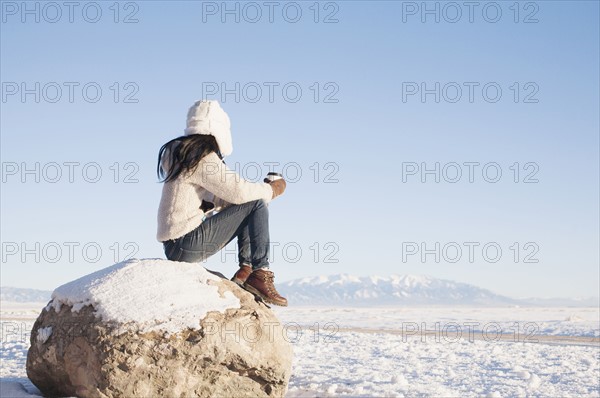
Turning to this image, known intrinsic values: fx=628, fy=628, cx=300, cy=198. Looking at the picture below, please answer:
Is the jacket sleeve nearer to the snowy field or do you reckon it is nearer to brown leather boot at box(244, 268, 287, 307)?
brown leather boot at box(244, 268, 287, 307)

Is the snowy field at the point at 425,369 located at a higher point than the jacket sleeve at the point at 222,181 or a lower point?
lower

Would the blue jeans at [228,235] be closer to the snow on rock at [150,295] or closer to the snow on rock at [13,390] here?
the snow on rock at [150,295]

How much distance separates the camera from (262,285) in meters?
5.87

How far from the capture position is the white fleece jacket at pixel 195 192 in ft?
18.3

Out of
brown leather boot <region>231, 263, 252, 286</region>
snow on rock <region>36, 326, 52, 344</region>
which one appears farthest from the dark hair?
snow on rock <region>36, 326, 52, 344</region>

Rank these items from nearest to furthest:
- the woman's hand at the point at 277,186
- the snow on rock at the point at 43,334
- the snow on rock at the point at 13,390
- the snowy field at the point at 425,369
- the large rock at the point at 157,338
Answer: the large rock at the point at 157,338, the snow on rock at the point at 13,390, the snow on rock at the point at 43,334, the woman's hand at the point at 277,186, the snowy field at the point at 425,369

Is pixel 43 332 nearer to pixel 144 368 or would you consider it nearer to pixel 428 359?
pixel 144 368

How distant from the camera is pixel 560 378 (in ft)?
35.4

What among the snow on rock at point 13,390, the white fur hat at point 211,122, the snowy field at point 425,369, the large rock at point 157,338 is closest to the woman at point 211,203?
the white fur hat at point 211,122

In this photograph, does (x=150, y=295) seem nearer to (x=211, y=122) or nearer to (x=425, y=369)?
(x=211, y=122)

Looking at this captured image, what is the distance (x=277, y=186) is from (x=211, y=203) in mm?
640

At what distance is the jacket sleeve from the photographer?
5.57m

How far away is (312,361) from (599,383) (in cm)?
486

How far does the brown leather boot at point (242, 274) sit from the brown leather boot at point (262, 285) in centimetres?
8
